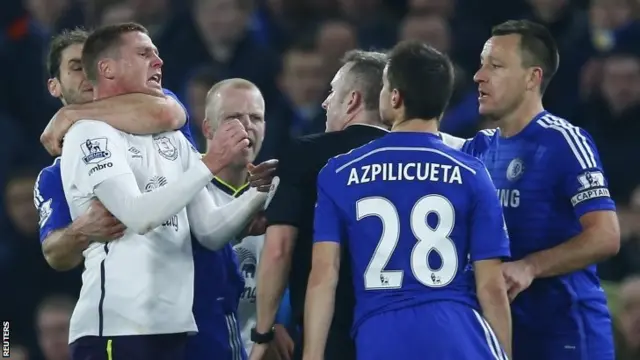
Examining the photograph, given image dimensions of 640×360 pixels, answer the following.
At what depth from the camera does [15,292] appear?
754 centimetres

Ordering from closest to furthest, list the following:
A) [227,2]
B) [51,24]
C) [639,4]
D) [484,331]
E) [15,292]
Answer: [484,331]
[15,292]
[639,4]
[227,2]
[51,24]

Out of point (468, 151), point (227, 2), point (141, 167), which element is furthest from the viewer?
point (227, 2)

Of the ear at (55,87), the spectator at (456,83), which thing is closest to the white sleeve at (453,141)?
the ear at (55,87)

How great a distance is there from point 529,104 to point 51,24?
18.0ft

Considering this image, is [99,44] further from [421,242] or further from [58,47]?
[421,242]

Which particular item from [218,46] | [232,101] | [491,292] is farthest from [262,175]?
[218,46]

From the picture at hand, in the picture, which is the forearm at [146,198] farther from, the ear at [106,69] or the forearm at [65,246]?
the ear at [106,69]

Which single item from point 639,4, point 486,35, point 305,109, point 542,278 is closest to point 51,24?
Answer: point 305,109

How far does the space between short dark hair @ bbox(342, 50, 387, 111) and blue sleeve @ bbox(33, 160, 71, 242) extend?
1.24 m

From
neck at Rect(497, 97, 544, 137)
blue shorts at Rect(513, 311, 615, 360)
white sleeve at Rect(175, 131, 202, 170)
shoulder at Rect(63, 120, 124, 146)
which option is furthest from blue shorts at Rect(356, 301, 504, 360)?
shoulder at Rect(63, 120, 124, 146)

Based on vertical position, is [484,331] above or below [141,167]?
below

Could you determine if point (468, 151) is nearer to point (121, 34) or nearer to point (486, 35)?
point (121, 34)

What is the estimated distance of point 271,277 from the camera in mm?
4633

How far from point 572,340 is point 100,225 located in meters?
1.86
